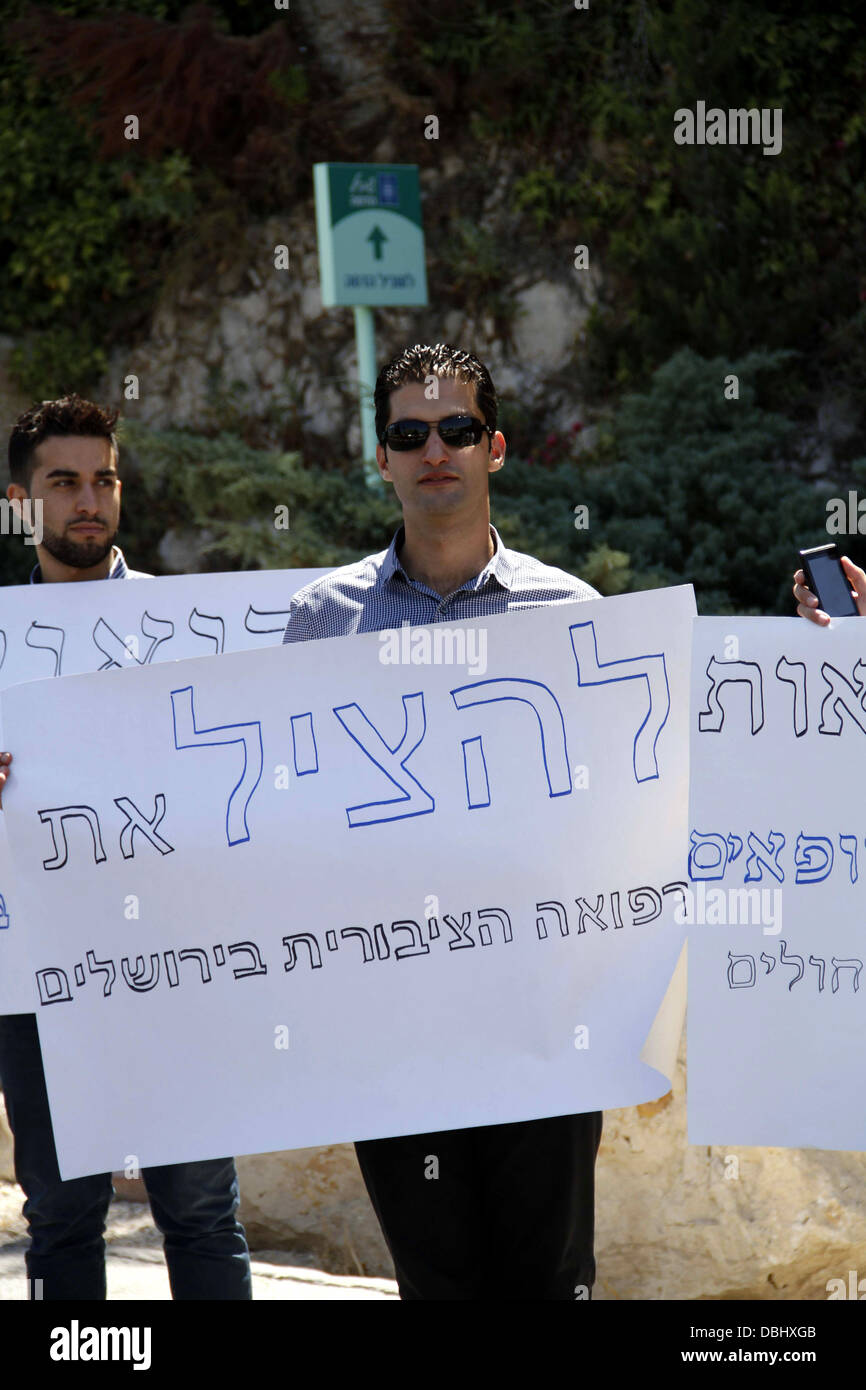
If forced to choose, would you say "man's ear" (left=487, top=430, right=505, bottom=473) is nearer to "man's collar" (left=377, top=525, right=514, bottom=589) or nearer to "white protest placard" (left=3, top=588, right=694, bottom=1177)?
"man's collar" (left=377, top=525, right=514, bottom=589)

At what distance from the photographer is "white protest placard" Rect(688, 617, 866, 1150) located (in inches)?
90.0

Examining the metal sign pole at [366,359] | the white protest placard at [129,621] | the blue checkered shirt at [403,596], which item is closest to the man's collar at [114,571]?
the white protest placard at [129,621]

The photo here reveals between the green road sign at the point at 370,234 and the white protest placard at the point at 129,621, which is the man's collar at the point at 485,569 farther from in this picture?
the green road sign at the point at 370,234

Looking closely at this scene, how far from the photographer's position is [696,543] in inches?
260

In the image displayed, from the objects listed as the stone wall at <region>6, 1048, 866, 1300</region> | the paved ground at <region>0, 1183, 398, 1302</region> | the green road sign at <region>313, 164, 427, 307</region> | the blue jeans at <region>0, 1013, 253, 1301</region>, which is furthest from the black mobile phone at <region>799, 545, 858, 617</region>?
the green road sign at <region>313, 164, 427, 307</region>

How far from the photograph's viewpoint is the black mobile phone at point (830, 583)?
2293 mm

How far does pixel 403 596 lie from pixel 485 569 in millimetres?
158

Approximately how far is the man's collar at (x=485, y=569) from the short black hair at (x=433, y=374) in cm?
21

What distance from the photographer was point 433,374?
95.1 inches

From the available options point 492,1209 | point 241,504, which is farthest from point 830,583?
point 241,504

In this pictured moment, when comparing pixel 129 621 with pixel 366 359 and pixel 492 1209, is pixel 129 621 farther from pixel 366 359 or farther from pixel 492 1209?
pixel 366 359

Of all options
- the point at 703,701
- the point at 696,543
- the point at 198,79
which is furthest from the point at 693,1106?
the point at 198,79

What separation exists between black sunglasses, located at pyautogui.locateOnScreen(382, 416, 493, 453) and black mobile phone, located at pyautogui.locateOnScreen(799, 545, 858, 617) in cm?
62
